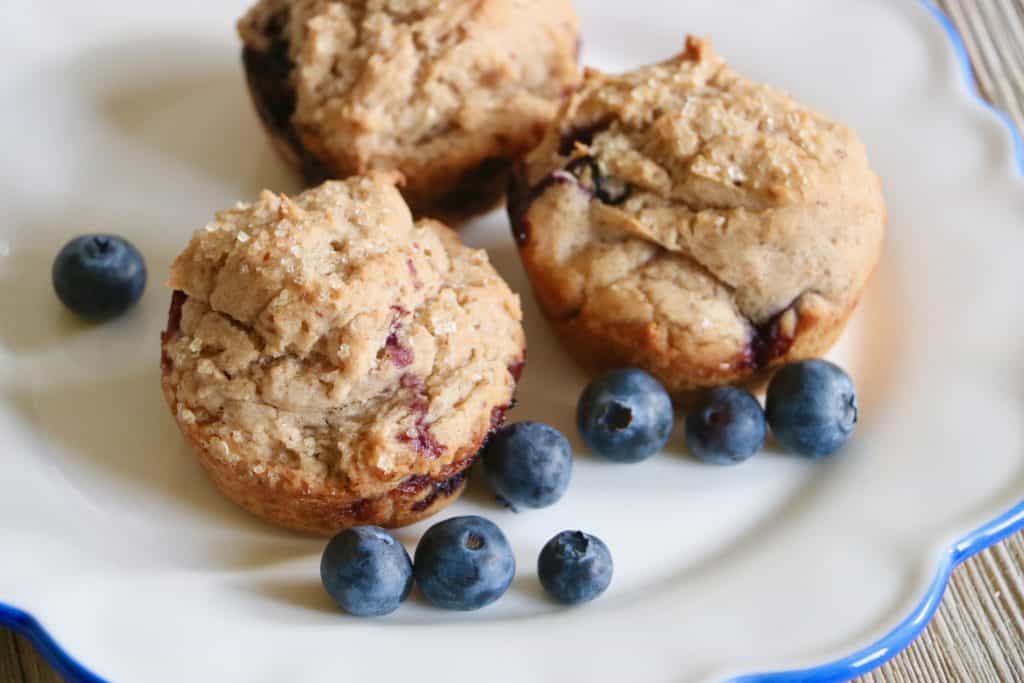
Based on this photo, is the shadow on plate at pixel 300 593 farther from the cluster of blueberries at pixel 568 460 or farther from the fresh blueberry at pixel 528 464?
the fresh blueberry at pixel 528 464

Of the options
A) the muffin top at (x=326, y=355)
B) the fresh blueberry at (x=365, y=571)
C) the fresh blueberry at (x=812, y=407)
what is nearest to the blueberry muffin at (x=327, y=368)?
the muffin top at (x=326, y=355)

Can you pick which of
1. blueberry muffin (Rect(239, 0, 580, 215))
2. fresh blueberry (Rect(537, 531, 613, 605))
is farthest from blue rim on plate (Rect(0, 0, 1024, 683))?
blueberry muffin (Rect(239, 0, 580, 215))

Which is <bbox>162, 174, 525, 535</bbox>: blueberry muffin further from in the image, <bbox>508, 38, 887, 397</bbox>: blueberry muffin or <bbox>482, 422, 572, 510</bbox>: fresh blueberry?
<bbox>508, 38, 887, 397</bbox>: blueberry muffin

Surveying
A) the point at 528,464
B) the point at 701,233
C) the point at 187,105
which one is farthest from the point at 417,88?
the point at 528,464

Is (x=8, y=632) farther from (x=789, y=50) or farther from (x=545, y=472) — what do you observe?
(x=789, y=50)

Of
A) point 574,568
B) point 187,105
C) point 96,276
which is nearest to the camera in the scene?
point 574,568

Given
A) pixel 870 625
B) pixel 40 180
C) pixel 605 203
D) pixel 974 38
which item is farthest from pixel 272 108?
pixel 974 38

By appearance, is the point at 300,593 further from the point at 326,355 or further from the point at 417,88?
the point at 417,88
